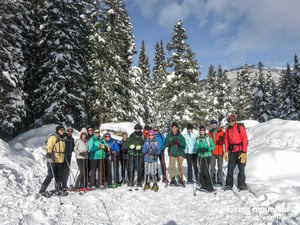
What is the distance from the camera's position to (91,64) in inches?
882

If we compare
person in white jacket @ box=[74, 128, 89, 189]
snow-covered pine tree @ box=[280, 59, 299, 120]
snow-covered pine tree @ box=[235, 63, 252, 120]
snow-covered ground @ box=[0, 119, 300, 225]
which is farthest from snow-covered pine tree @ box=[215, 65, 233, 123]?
person in white jacket @ box=[74, 128, 89, 189]

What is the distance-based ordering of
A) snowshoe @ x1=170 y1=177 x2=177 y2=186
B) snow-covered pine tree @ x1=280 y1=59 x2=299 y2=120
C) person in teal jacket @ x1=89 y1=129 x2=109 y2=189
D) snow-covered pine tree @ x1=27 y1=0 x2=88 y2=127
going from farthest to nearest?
snow-covered pine tree @ x1=280 y1=59 x2=299 y2=120 → snow-covered pine tree @ x1=27 y1=0 x2=88 y2=127 → snowshoe @ x1=170 y1=177 x2=177 y2=186 → person in teal jacket @ x1=89 y1=129 x2=109 y2=189

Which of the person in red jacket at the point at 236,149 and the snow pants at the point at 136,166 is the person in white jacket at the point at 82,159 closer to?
the snow pants at the point at 136,166

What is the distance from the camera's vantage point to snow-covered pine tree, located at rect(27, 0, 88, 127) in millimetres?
18047

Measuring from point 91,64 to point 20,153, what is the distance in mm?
12047

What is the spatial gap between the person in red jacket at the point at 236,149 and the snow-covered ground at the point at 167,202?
1.31 feet

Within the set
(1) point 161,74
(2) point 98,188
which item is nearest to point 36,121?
(2) point 98,188

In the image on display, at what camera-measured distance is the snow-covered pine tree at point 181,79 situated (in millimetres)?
25766

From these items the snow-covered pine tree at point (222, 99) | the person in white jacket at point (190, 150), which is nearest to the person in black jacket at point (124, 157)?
the person in white jacket at point (190, 150)

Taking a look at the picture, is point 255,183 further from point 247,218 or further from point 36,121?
point 36,121

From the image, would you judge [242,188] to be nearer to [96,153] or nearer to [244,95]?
[96,153]

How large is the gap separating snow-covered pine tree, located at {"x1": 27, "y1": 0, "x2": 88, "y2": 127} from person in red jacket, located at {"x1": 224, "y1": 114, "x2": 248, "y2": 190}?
1303 cm

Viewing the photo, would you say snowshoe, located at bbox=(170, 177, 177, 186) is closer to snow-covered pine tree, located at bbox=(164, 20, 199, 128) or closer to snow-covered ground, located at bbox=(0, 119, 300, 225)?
snow-covered ground, located at bbox=(0, 119, 300, 225)

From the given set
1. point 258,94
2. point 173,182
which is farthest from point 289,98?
point 173,182
